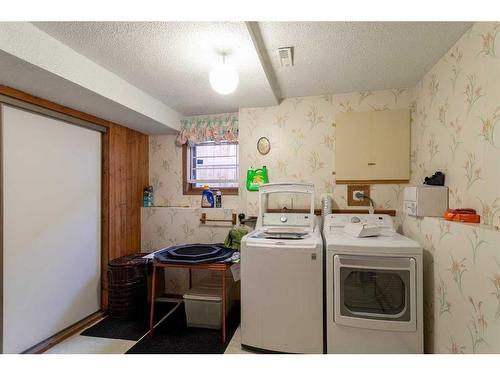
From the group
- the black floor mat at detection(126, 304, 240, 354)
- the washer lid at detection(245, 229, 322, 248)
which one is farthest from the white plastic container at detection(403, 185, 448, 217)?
the black floor mat at detection(126, 304, 240, 354)

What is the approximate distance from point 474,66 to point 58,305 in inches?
137

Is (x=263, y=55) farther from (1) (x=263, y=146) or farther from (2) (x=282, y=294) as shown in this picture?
(2) (x=282, y=294)

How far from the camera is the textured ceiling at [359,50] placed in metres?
1.43

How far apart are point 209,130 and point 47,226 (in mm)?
1783

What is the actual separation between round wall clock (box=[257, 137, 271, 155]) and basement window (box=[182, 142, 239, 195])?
0.37m

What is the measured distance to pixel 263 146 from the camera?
2670 mm

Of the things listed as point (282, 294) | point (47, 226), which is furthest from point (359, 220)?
point (47, 226)

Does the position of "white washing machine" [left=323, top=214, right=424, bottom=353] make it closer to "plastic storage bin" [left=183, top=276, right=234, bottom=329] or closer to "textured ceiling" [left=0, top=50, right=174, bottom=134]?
"plastic storage bin" [left=183, top=276, right=234, bottom=329]

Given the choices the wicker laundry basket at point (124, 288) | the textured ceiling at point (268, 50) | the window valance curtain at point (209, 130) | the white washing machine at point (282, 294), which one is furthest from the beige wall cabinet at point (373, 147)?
the wicker laundry basket at point (124, 288)

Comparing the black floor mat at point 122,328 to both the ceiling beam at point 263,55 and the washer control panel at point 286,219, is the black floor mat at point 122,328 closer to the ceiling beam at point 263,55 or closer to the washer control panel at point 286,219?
the washer control panel at point 286,219

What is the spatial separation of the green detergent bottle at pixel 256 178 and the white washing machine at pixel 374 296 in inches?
41.1

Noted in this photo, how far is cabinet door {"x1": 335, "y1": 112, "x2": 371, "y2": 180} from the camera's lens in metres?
2.42
